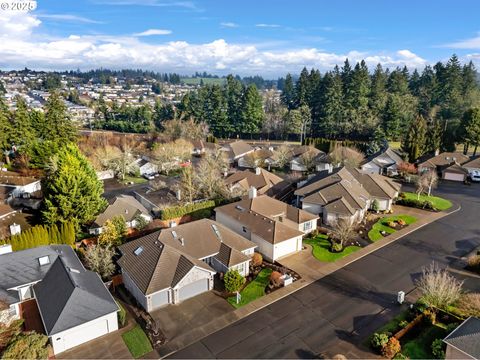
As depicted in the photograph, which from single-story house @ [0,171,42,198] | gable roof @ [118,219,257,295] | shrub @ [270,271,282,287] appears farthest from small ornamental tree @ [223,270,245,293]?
single-story house @ [0,171,42,198]

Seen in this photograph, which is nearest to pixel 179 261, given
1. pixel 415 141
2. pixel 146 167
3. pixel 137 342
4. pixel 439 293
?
pixel 137 342

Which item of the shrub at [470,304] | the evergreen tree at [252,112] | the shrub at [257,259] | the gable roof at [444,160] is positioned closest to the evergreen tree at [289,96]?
the evergreen tree at [252,112]

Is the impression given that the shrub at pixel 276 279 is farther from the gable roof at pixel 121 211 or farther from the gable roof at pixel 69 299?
the gable roof at pixel 121 211

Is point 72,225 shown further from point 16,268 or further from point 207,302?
point 207,302

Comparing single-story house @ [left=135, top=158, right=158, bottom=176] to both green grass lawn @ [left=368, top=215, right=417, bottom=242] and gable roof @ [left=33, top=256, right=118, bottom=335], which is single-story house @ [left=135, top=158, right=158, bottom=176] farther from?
green grass lawn @ [left=368, top=215, right=417, bottom=242]

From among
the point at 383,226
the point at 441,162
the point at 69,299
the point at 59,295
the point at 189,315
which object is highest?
the point at 441,162

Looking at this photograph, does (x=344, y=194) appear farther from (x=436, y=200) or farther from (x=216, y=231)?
(x=216, y=231)
